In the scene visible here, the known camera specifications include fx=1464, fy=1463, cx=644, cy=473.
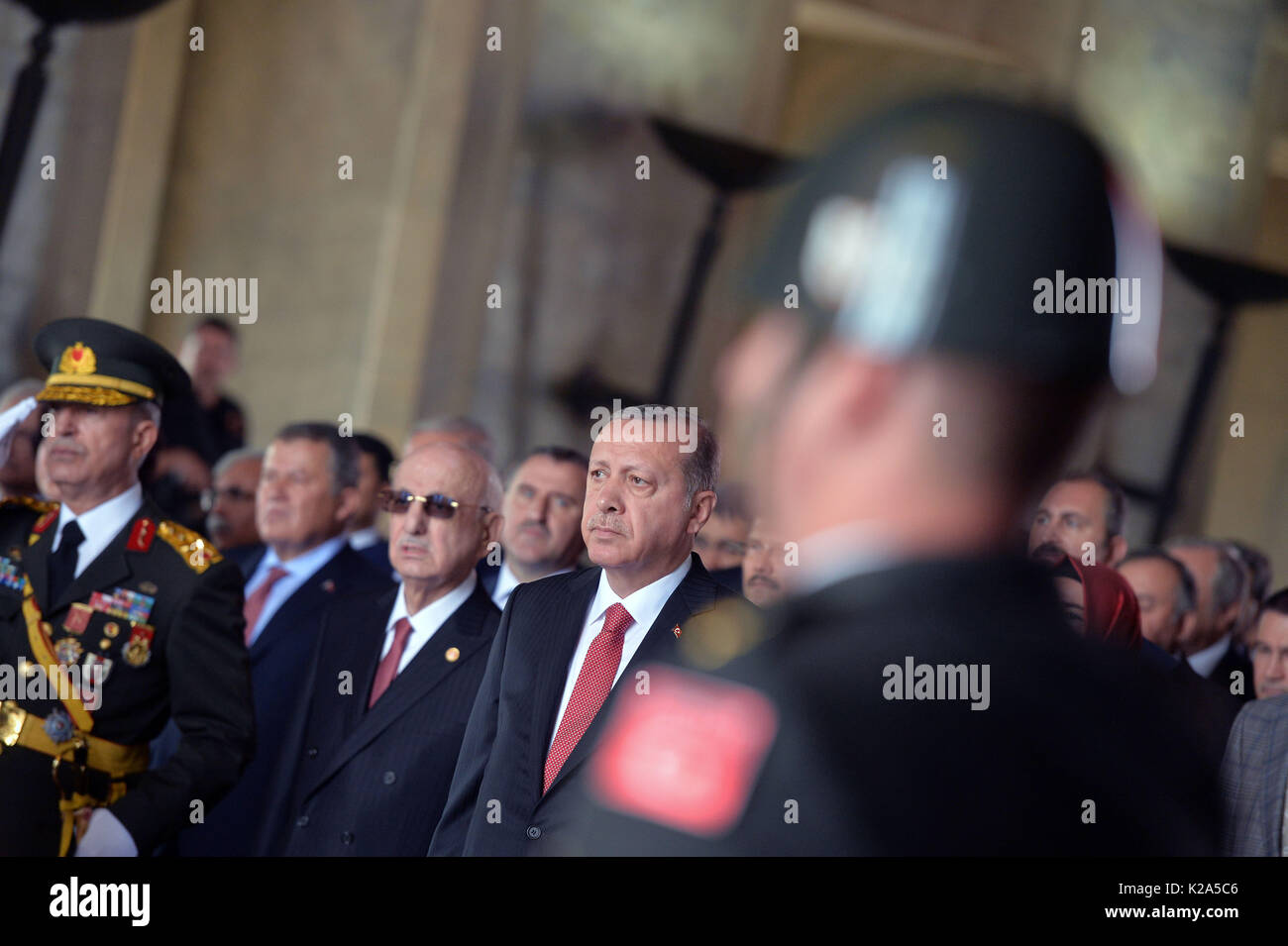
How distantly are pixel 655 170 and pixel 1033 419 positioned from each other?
7317 millimetres

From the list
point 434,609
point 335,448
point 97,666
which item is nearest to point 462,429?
point 335,448

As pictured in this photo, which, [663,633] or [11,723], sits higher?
[663,633]

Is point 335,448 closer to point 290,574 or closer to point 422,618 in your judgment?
point 290,574

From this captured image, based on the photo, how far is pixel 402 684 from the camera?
2930mm

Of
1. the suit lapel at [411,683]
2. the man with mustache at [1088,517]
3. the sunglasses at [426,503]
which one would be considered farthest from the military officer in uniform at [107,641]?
the man with mustache at [1088,517]

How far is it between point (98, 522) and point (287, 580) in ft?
3.77

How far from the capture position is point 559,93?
7527 millimetres

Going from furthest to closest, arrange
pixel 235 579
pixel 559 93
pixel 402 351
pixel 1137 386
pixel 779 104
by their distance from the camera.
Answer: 1. pixel 779 104
2. pixel 559 93
3. pixel 402 351
4. pixel 235 579
5. pixel 1137 386

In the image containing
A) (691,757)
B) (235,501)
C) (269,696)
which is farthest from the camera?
(235,501)

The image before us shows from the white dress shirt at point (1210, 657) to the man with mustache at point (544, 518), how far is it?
1.89m

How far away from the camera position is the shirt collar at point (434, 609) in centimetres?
309

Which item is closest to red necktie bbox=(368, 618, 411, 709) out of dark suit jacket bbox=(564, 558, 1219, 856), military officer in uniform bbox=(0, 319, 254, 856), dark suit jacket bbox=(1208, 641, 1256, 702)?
military officer in uniform bbox=(0, 319, 254, 856)

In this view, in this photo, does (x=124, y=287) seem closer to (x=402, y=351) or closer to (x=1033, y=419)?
(x=402, y=351)
